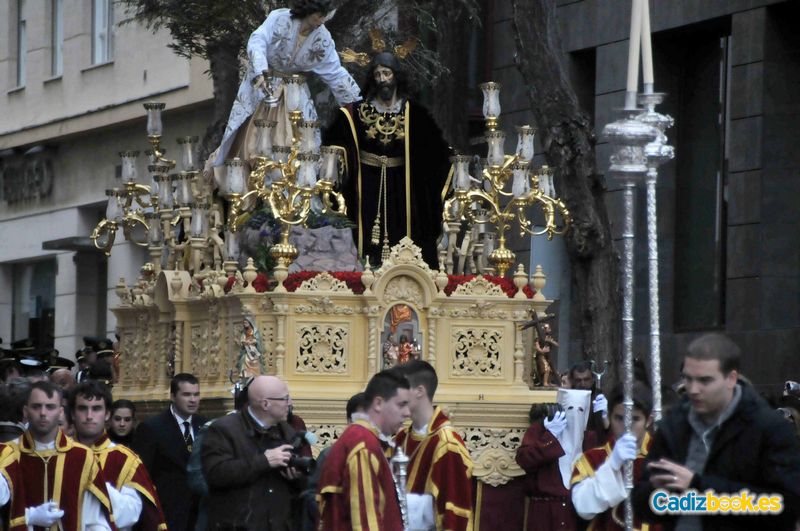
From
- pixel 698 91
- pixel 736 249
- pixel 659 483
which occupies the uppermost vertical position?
pixel 698 91

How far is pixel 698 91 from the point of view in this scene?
23266 millimetres

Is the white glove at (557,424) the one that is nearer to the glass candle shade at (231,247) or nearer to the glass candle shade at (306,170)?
the glass candle shade at (306,170)

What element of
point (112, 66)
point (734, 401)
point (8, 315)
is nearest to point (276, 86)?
point (734, 401)

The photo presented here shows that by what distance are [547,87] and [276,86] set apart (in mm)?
3819

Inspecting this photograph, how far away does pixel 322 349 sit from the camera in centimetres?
1426

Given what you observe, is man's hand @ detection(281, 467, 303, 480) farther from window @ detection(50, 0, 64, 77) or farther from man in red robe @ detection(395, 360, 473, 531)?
window @ detection(50, 0, 64, 77)

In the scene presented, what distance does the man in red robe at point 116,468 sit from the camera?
38.1 feet

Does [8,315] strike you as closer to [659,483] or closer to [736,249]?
[736,249]

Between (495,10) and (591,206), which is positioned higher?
(495,10)

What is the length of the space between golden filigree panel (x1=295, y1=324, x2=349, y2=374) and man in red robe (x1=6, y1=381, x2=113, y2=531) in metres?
3.12

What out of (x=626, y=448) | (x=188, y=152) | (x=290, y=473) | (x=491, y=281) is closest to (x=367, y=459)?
(x=290, y=473)

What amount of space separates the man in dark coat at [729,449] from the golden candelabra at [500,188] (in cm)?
688

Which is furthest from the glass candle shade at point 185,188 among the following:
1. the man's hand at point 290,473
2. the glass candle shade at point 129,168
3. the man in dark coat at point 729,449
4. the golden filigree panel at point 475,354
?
the man in dark coat at point 729,449

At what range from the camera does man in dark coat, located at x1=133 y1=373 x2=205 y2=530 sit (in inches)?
537
